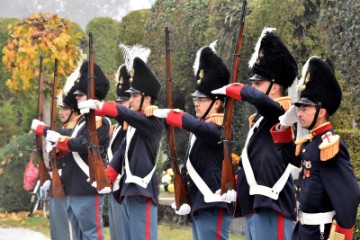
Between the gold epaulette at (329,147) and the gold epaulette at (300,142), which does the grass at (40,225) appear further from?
the gold epaulette at (329,147)

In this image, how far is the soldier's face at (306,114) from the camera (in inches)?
208

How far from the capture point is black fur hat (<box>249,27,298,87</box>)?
6.04 m

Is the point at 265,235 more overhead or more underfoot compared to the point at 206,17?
more underfoot

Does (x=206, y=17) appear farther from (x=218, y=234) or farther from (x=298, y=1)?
(x=218, y=234)

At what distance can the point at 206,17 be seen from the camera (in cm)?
1667

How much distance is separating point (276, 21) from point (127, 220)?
6.07m

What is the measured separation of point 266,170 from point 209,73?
1.27m

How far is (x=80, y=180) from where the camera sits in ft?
28.4

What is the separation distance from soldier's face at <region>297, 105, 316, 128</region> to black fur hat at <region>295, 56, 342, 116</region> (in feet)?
0.11

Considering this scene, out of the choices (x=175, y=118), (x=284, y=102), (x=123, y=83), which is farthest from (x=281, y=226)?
Result: (x=123, y=83)

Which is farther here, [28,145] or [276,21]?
[28,145]

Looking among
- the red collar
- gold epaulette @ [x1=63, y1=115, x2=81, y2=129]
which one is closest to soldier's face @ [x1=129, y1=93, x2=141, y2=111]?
gold epaulette @ [x1=63, y1=115, x2=81, y2=129]

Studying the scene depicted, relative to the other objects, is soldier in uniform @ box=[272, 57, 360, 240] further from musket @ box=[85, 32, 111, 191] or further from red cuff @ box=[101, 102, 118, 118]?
musket @ box=[85, 32, 111, 191]

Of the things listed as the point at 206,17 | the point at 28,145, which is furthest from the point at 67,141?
the point at 206,17
